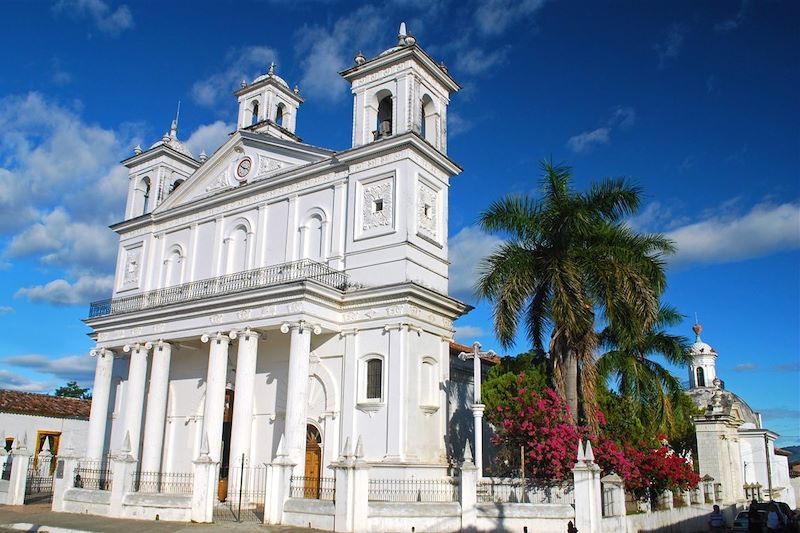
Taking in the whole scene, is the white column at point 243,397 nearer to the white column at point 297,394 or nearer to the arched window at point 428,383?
the white column at point 297,394

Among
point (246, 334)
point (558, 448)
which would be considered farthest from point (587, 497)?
point (246, 334)

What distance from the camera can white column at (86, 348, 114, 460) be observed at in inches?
1083

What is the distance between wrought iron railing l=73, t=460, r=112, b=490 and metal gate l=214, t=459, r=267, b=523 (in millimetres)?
4228

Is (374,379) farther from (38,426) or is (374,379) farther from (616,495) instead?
(38,426)

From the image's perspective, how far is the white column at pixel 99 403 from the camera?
2750 centimetres

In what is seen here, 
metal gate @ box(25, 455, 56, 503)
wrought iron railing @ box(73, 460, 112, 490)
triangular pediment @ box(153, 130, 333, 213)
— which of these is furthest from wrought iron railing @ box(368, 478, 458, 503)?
metal gate @ box(25, 455, 56, 503)

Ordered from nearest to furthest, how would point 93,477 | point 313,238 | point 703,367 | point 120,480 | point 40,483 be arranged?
point 120,480
point 93,477
point 313,238
point 40,483
point 703,367

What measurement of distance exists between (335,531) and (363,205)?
12079 millimetres

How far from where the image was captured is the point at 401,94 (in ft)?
84.3

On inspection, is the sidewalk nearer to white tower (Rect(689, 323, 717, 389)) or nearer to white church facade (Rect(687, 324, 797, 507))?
white church facade (Rect(687, 324, 797, 507))

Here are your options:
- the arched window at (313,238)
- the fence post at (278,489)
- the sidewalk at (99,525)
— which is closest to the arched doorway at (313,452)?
the fence post at (278,489)

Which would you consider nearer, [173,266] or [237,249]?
[237,249]

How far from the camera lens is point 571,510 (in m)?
16.7

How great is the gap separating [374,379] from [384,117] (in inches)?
417
